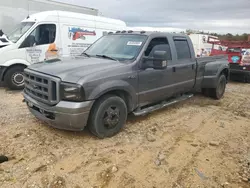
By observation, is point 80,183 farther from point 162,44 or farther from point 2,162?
point 162,44

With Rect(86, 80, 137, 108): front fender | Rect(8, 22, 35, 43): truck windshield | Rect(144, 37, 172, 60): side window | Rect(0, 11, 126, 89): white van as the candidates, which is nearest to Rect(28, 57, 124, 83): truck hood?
Rect(86, 80, 137, 108): front fender

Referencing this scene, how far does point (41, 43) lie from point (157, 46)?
4.69 metres

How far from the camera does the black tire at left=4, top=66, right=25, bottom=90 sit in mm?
7270

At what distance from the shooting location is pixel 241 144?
3.97 m

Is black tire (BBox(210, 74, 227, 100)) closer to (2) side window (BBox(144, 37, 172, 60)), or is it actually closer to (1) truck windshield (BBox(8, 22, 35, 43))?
(2) side window (BBox(144, 37, 172, 60))

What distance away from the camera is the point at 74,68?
3713 millimetres

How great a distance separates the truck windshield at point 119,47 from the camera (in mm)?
4426

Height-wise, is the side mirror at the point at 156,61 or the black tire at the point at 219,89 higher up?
the side mirror at the point at 156,61

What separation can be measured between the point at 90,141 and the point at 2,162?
4.30ft

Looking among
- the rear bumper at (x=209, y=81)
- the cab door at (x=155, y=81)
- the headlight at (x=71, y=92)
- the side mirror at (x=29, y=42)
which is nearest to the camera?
the headlight at (x=71, y=92)

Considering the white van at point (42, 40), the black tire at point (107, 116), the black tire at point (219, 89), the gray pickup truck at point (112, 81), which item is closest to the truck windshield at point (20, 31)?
the white van at point (42, 40)

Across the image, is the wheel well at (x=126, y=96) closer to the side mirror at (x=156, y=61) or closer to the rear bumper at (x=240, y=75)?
the side mirror at (x=156, y=61)

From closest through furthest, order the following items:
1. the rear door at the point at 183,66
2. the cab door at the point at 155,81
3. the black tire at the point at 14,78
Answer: the cab door at the point at 155,81 < the rear door at the point at 183,66 < the black tire at the point at 14,78

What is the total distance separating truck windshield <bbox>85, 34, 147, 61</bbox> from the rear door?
42.2 inches
